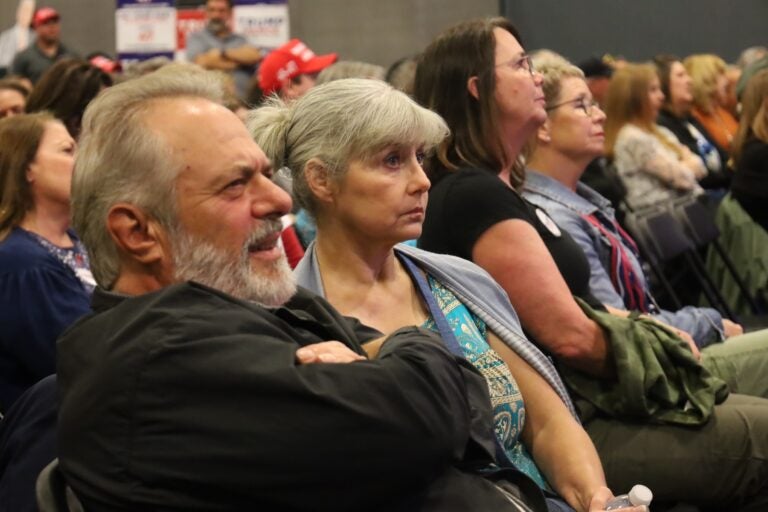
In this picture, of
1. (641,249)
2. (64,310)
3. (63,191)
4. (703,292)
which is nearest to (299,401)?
(64,310)

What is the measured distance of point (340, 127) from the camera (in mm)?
2445

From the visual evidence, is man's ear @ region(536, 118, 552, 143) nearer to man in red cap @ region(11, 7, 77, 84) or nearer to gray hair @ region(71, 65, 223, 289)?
gray hair @ region(71, 65, 223, 289)

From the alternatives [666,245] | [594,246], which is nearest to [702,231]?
[666,245]

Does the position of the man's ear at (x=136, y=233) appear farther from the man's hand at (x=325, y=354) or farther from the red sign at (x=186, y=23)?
the red sign at (x=186, y=23)

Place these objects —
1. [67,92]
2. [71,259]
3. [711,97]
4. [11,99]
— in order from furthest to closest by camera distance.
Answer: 1. [711,97]
2. [11,99]
3. [67,92]
4. [71,259]

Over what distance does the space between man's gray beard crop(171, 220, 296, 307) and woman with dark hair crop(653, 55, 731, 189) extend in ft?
18.5

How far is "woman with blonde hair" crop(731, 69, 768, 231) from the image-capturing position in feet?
19.1

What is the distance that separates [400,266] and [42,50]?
7.07 m

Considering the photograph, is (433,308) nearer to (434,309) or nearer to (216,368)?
(434,309)

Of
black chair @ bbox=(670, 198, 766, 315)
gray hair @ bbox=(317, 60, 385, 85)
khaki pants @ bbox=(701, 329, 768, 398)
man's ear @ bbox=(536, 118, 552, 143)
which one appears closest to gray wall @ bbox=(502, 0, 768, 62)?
black chair @ bbox=(670, 198, 766, 315)

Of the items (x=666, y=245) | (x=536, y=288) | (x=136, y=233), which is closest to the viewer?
(x=136, y=233)

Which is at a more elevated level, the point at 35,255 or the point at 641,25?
the point at 35,255

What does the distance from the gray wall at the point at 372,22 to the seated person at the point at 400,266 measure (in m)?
7.98

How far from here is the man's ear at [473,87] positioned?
3.13 m
